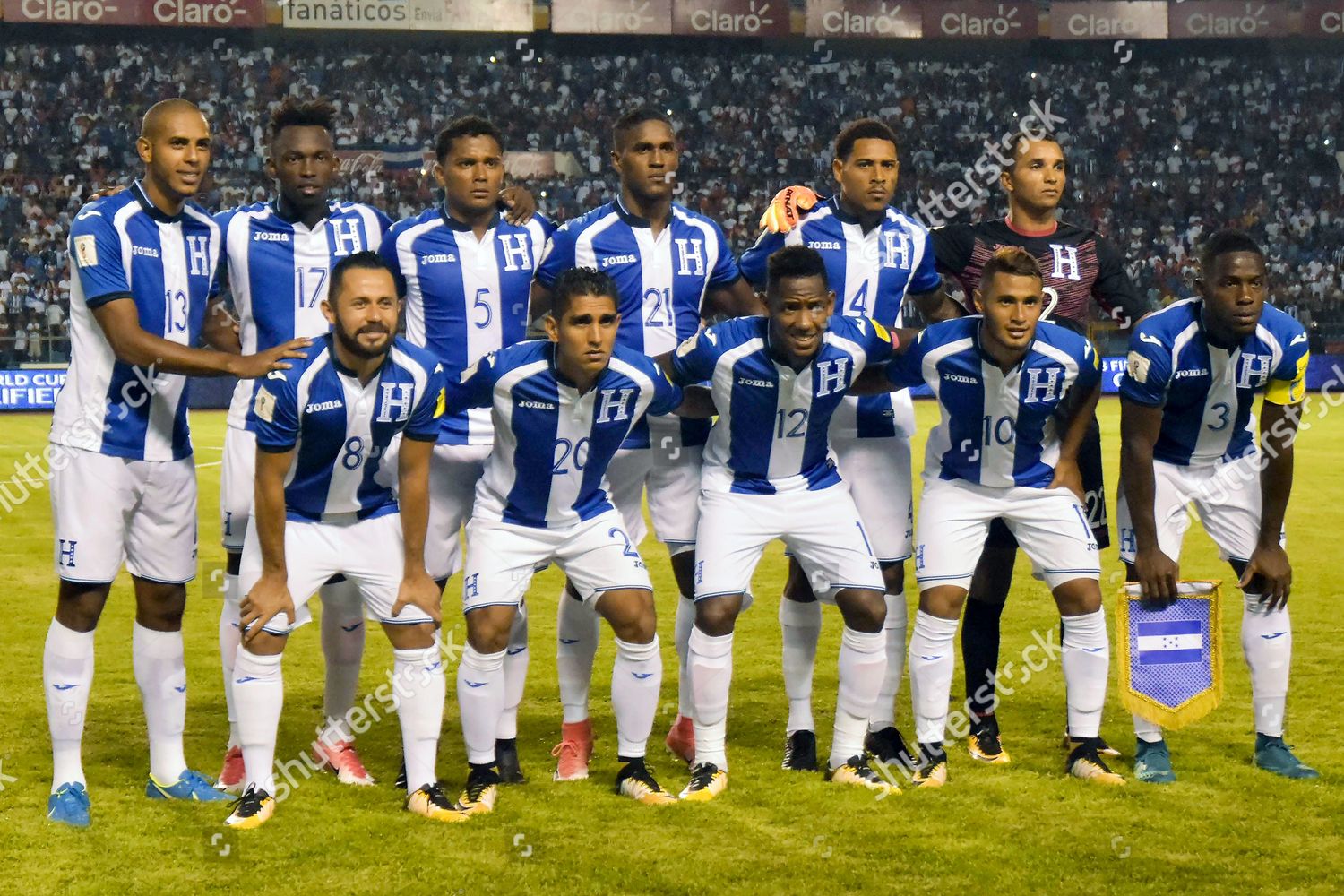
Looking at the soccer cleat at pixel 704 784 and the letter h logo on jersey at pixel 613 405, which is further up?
the letter h logo on jersey at pixel 613 405

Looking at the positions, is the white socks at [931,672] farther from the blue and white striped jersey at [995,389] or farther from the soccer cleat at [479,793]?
the soccer cleat at [479,793]

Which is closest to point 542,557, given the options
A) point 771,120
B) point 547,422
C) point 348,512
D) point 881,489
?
point 547,422

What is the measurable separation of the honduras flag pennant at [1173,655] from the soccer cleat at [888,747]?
2.79 ft

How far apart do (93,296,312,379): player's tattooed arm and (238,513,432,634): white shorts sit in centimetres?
56

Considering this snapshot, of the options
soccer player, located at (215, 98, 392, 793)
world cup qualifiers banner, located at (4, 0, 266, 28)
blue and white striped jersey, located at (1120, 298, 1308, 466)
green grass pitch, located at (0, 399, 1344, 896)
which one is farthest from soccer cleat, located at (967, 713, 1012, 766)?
world cup qualifiers banner, located at (4, 0, 266, 28)

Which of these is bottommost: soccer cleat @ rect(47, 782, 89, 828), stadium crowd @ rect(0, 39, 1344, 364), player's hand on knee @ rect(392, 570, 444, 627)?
soccer cleat @ rect(47, 782, 89, 828)

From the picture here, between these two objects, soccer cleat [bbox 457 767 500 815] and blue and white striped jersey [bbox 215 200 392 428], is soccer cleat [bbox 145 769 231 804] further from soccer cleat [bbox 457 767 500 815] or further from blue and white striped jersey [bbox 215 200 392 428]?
blue and white striped jersey [bbox 215 200 392 428]

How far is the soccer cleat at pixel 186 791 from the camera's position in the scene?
5.46m

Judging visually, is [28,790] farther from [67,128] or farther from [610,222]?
[67,128]

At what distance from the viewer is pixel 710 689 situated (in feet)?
18.0

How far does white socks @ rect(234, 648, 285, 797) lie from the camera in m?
5.08

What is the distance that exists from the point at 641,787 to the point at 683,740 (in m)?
0.69

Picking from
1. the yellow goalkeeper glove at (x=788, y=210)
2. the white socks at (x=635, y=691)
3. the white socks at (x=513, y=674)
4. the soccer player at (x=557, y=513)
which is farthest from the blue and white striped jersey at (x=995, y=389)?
the white socks at (x=513, y=674)

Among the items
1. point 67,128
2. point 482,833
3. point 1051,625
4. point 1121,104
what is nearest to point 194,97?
point 67,128
